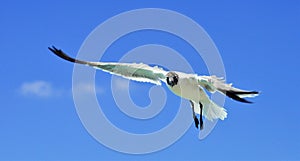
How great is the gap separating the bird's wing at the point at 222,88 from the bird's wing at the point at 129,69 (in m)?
1.78

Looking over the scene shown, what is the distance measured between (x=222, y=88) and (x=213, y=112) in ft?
8.19

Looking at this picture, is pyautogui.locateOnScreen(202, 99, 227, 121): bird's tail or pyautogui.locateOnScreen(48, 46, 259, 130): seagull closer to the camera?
pyautogui.locateOnScreen(48, 46, 259, 130): seagull

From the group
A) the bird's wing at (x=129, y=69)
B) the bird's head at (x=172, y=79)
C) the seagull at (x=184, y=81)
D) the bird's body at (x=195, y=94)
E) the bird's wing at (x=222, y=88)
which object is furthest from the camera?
the bird's wing at (x=129, y=69)

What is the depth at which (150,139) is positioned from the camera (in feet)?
72.3

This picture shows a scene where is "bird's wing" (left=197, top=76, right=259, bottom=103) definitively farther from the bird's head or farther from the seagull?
the bird's head

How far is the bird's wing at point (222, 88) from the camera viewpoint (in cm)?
1916

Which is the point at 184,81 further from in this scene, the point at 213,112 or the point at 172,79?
the point at 213,112

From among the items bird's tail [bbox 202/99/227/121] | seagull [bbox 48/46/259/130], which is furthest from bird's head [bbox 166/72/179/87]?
bird's tail [bbox 202/99/227/121]

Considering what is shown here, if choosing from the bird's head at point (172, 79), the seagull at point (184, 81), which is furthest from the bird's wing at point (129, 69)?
the bird's head at point (172, 79)

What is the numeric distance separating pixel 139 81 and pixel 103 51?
1.37 metres

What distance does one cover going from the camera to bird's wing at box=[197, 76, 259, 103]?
19.2 metres

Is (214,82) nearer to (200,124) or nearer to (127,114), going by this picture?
(200,124)

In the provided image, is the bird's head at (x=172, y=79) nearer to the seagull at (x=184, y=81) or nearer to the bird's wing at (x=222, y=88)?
the seagull at (x=184, y=81)

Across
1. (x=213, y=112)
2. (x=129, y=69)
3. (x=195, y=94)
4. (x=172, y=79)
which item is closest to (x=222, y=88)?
(x=195, y=94)
